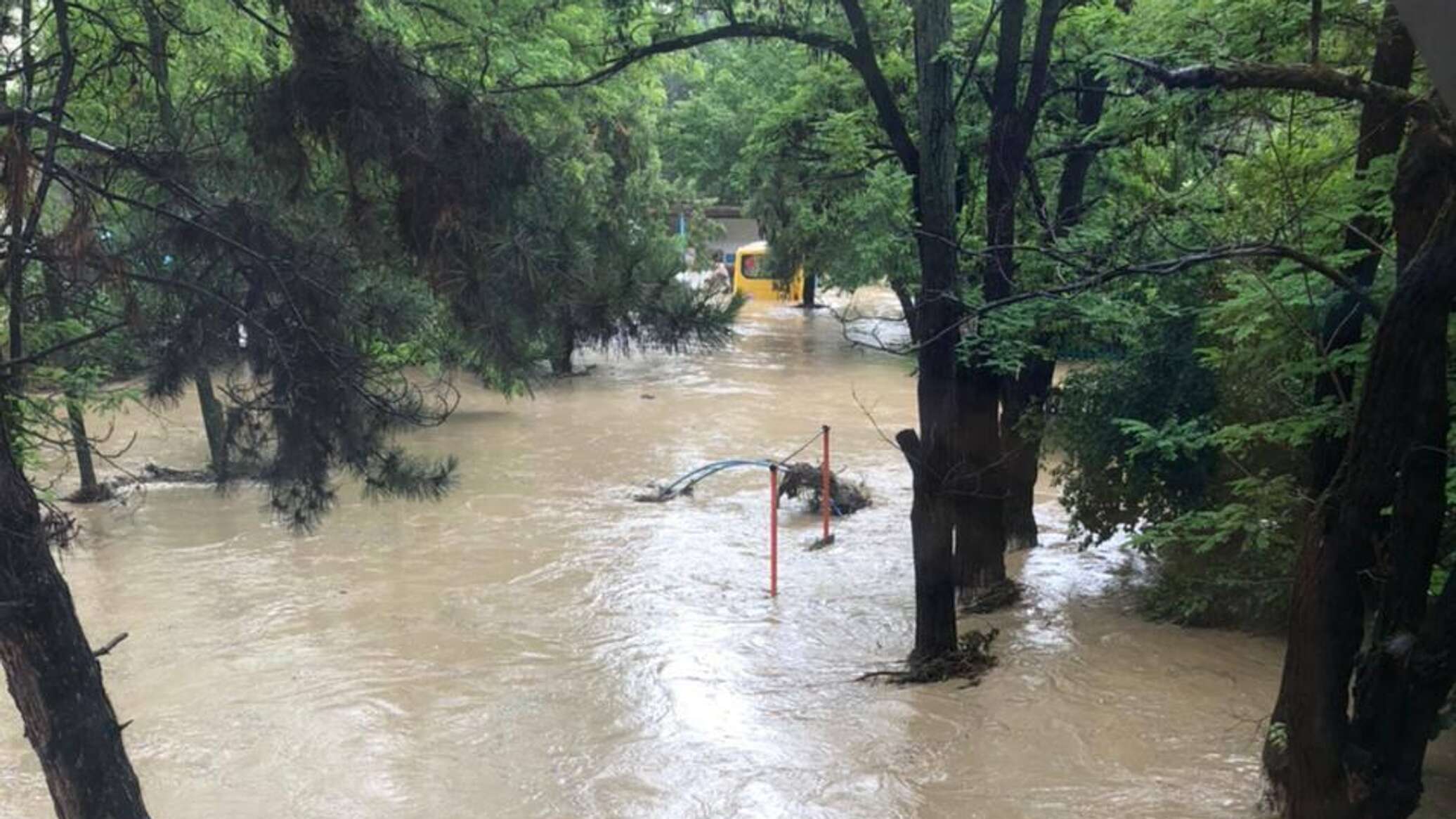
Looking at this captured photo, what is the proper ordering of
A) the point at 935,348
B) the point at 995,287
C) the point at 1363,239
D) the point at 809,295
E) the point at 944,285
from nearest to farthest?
the point at 1363,239
the point at 944,285
the point at 935,348
the point at 995,287
the point at 809,295

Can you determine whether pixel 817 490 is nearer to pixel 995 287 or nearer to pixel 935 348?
pixel 995 287

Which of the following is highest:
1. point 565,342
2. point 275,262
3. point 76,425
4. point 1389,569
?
point 275,262

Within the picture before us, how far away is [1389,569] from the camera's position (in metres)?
4.97

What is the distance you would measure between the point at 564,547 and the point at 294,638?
13.0ft

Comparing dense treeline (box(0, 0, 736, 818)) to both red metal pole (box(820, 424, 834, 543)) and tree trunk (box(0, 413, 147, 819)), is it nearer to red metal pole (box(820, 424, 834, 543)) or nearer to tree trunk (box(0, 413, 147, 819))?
tree trunk (box(0, 413, 147, 819))

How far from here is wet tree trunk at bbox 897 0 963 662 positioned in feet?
28.8

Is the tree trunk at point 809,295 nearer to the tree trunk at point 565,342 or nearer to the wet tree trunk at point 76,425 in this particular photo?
the wet tree trunk at point 76,425

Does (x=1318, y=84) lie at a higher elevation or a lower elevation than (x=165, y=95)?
lower

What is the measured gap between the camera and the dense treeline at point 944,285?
510 centimetres

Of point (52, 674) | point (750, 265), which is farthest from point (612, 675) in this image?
point (750, 265)

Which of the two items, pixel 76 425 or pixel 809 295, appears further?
pixel 809 295

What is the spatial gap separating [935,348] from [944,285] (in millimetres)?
559

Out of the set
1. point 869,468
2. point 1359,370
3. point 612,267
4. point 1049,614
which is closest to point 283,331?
point 612,267

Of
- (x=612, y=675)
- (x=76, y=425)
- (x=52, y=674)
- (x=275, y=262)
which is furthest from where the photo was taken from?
(x=612, y=675)
